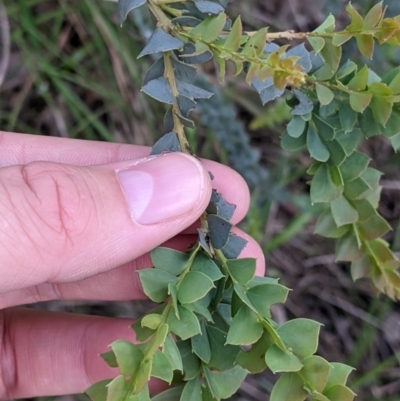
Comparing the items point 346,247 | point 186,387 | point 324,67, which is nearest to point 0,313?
point 186,387

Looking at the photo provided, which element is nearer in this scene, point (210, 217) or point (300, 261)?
point (210, 217)

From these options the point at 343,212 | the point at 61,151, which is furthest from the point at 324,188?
the point at 61,151

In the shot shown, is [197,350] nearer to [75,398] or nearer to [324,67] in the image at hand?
[324,67]

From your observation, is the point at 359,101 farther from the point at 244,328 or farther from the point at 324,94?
the point at 244,328

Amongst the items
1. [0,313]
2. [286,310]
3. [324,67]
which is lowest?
[286,310]

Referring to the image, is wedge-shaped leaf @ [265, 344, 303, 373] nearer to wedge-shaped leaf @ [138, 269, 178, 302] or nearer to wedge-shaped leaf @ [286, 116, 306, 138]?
wedge-shaped leaf @ [138, 269, 178, 302]

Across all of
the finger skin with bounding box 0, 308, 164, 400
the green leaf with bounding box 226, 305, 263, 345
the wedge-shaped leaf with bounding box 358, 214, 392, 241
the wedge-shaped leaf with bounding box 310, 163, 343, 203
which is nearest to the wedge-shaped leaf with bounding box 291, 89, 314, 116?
the wedge-shaped leaf with bounding box 310, 163, 343, 203

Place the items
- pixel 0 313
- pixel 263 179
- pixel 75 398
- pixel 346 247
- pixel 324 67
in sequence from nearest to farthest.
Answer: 1. pixel 324 67
2. pixel 346 247
3. pixel 0 313
4. pixel 263 179
5. pixel 75 398

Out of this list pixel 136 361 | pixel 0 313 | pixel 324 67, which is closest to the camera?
pixel 136 361
